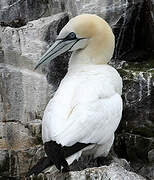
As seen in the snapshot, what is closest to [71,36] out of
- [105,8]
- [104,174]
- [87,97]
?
[87,97]

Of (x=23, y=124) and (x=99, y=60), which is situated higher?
(x=99, y=60)

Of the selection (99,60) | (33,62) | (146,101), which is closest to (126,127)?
(146,101)

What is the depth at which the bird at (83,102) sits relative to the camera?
5.09 meters

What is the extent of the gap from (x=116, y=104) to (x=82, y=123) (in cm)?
61

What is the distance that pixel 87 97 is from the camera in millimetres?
5531

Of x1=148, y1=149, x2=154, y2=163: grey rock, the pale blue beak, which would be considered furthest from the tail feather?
x1=148, y1=149, x2=154, y2=163: grey rock

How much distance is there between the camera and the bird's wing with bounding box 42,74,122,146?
5.15m

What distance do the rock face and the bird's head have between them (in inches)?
24.7

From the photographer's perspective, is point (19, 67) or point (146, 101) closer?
point (146, 101)

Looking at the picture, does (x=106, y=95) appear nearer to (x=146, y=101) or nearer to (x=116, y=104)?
(x=116, y=104)

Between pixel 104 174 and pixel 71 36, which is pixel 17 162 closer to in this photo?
pixel 71 36

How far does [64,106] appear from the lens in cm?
545

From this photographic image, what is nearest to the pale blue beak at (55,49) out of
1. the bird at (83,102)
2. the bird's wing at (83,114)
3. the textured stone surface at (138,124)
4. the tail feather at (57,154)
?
the bird at (83,102)

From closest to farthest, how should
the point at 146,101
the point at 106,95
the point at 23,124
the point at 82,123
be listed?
the point at 82,123 → the point at 106,95 → the point at 146,101 → the point at 23,124
